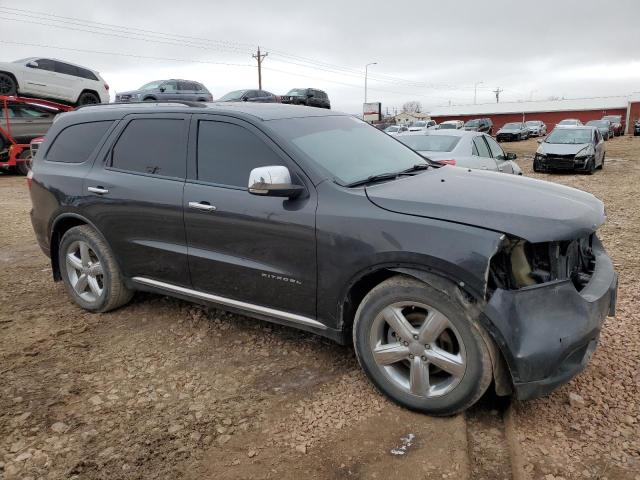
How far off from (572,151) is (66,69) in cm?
1588

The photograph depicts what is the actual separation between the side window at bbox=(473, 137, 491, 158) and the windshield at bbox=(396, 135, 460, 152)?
0.32 metres

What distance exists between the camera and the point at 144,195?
12.4 feet

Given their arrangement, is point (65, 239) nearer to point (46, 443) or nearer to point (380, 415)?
point (46, 443)

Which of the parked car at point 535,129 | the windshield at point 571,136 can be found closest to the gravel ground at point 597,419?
the windshield at point 571,136

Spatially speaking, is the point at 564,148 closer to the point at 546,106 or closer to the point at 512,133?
the point at 512,133

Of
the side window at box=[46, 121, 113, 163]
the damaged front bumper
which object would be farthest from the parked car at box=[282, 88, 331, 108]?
the damaged front bumper

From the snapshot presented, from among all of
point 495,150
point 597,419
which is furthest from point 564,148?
point 597,419

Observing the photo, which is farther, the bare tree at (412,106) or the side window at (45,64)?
the bare tree at (412,106)

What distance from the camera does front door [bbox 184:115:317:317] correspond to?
310 cm

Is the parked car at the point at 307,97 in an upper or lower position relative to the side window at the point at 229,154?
upper

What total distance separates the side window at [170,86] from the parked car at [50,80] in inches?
92.0

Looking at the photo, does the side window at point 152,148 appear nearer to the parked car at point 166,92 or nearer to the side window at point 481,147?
the side window at point 481,147

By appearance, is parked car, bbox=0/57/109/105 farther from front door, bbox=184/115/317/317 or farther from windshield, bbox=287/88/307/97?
front door, bbox=184/115/317/317

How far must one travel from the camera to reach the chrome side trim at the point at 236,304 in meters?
3.20
